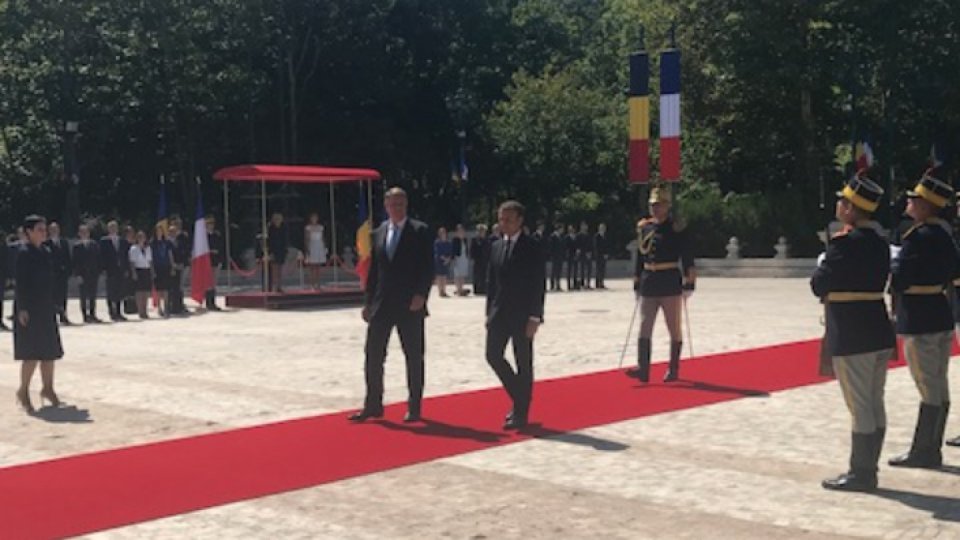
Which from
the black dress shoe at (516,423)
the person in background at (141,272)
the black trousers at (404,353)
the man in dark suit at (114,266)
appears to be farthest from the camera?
the person in background at (141,272)

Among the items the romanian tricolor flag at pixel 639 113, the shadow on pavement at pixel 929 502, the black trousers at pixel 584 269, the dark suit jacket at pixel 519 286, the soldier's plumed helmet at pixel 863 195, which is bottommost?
the shadow on pavement at pixel 929 502

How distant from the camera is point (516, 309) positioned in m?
Answer: 9.10

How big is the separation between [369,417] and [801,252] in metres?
32.1

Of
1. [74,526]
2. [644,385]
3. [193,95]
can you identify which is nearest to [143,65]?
[193,95]

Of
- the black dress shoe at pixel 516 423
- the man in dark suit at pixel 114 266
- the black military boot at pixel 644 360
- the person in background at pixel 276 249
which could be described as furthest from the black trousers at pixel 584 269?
the black dress shoe at pixel 516 423

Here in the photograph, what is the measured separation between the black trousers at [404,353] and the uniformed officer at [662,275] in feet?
9.24

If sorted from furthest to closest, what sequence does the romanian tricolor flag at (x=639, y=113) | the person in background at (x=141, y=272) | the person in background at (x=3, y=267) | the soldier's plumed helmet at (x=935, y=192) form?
the romanian tricolor flag at (x=639, y=113) < the person in background at (x=141, y=272) < the person in background at (x=3, y=267) < the soldier's plumed helmet at (x=935, y=192)

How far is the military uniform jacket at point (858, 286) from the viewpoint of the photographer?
6844 millimetres

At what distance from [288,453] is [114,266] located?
1474 cm

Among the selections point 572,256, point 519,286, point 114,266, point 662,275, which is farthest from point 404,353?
point 572,256

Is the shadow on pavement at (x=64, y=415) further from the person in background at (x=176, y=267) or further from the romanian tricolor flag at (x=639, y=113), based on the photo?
the romanian tricolor flag at (x=639, y=113)

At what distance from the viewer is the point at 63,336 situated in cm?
1875

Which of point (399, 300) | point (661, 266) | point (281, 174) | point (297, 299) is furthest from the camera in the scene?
point (297, 299)

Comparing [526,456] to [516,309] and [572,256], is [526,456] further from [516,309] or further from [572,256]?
[572,256]
